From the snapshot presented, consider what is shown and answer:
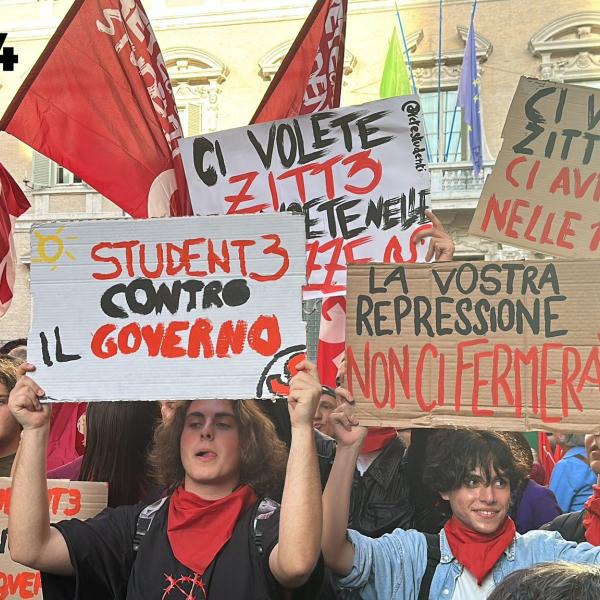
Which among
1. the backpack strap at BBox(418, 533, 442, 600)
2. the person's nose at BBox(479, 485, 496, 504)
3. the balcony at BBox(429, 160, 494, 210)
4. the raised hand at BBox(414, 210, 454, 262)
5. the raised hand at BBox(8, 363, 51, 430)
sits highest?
the balcony at BBox(429, 160, 494, 210)

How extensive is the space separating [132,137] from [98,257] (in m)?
1.37

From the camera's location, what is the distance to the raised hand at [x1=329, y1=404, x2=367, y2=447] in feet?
7.53

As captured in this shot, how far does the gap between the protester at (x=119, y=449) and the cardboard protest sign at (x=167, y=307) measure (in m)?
0.63

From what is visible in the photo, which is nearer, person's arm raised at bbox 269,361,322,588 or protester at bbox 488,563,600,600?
protester at bbox 488,563,600,600

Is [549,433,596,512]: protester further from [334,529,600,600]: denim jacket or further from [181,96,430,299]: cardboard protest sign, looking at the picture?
[334,529,600,600]: denim jacket

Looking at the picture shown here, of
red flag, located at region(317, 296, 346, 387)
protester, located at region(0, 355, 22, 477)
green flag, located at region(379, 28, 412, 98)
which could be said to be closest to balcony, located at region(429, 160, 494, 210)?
green flag, located at region(379, 28, 412, 98)

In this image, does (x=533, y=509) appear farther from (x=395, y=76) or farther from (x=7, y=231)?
(x=395, y=76)

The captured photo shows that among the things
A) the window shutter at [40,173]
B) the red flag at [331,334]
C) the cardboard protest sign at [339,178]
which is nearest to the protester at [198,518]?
the cardboard protest sign at [339,178]

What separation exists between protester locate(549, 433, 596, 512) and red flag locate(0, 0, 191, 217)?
2.01 meters

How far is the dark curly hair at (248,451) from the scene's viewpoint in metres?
2.33

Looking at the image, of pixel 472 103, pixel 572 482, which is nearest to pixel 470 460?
pixel 572 482

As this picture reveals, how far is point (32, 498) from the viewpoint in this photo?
220cm

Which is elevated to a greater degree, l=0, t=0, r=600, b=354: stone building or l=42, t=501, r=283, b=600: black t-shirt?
l=0, t=0, r=600, b=354: stone building

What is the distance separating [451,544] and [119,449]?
1.05m
